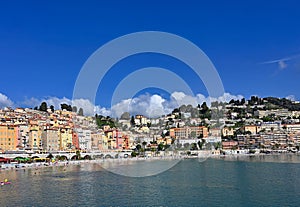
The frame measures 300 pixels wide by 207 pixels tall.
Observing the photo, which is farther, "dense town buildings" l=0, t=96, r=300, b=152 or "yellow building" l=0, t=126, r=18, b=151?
"dense town buildings" l=0, t=96, r=300, b=152

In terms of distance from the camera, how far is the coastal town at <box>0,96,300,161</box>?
1938 inches

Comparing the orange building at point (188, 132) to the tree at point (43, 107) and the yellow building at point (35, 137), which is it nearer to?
the tree at point (43, 107)

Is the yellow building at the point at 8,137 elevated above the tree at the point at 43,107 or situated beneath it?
situated beneath

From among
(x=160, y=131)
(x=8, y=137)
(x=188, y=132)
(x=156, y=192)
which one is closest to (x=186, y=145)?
(x=188, y=132)

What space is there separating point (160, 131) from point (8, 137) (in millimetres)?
49410

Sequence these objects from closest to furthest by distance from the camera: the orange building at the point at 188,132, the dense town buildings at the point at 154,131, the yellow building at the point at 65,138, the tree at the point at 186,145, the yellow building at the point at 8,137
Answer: the yellow building at the point at 8,137, the dense town buildings at the point at 154,131, the yellow building at the point at 65,138, the tree at the point at 186,145, the orange building at the point at 188,132

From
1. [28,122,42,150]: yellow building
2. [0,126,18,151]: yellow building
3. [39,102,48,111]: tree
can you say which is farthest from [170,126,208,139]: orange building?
[0,126,18,151]: yellow building

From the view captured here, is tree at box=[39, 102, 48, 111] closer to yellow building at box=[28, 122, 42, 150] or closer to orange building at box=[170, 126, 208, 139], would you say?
orange building at box=[170, 126, 208, 139]

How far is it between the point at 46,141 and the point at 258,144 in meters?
45.9

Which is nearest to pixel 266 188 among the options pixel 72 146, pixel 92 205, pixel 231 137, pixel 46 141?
pixel 92 205

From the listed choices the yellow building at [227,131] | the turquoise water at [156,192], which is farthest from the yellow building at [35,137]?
the yellow building at [227,131]

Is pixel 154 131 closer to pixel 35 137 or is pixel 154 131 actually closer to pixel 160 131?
pixel 160 131

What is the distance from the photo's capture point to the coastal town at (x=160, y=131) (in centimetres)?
4922

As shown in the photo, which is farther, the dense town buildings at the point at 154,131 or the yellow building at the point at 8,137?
the dense town buildings at the point at 154,131
